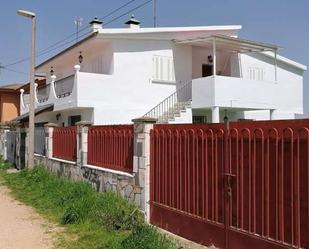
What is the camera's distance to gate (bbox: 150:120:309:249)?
16.9 ft

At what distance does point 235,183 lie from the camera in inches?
241

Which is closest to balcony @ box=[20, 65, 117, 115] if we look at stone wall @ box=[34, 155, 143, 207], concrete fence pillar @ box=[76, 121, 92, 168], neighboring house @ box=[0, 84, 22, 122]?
stone wall @ box=[34, 155, 143, 207]

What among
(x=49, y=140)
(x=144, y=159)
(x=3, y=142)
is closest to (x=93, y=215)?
(x=144, y=159)

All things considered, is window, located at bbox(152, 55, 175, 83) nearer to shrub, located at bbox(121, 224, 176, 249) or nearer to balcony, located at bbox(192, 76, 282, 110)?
balcony, located at bbox(192, 76, 282, 110)

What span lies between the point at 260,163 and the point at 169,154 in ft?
8.02

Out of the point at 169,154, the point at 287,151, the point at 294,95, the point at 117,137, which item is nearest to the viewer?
the point at 287,151

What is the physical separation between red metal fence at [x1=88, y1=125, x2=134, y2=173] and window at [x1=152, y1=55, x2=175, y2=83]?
28.2ft

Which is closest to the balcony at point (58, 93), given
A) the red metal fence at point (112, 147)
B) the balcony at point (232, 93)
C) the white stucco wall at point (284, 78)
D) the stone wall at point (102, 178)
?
the stone wall at point (102, 178)

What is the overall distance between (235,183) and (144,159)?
9.09 feet

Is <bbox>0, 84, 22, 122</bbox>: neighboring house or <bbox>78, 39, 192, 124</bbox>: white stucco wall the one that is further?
<bbox>0, 84, 22, 122</bbox>: neighboring house

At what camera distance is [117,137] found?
10.5 metres

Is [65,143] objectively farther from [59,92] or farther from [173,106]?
[59,92]

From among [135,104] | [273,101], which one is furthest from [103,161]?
[273,101]

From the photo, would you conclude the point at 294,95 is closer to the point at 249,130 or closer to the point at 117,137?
the point at 117,137
